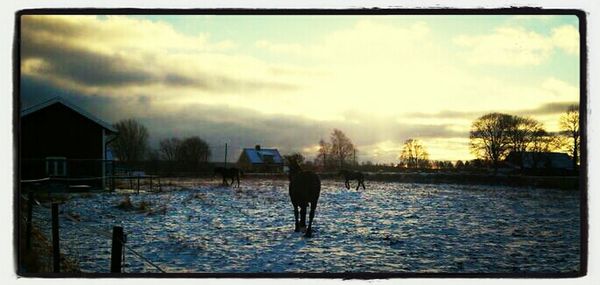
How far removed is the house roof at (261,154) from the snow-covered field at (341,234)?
1.24 metres

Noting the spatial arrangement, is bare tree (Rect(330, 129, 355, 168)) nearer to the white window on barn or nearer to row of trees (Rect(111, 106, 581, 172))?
row of trees (Rect(111, 106, 581, 172))

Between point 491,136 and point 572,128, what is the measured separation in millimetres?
3316

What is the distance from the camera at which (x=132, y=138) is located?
1175cm

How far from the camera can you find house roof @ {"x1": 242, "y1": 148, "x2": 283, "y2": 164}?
31.8 ft

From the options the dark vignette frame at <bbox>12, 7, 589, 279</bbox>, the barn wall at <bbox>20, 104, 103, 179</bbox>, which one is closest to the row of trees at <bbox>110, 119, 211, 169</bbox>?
the barn wall at <bbox>20, 104, 103, 179</bbox>

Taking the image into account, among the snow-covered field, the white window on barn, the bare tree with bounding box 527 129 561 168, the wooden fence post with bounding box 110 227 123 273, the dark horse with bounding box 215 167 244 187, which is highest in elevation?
the bare tree with bounding box 527 129 561 168

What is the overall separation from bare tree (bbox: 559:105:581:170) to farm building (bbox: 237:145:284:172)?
4557 mm

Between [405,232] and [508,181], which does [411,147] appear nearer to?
[405,232]

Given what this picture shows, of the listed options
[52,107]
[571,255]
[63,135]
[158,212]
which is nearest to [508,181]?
[571,255]

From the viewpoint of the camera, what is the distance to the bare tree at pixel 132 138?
30.9 ft

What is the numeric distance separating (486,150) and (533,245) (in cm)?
323

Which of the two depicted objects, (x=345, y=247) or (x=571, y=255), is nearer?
(x=571, y=255)

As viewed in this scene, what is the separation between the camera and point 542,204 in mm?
9961

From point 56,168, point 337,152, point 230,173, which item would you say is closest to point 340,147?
point 337,152
